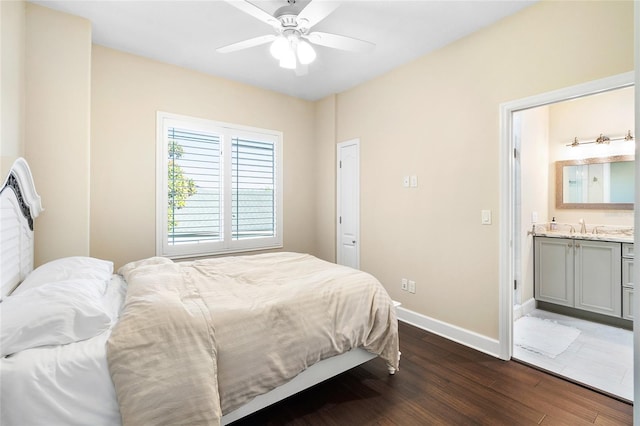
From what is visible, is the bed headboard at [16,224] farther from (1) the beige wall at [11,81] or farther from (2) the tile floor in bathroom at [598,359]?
(2) the tile floor in bathroom at [598,359]

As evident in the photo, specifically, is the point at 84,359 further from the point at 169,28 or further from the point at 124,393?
the point at 169,28

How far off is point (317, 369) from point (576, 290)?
3.31 meters

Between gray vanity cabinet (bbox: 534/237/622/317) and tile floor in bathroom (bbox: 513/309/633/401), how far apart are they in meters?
0.30

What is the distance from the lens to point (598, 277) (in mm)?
3254

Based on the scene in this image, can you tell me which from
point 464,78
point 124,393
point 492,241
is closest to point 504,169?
point 492,241

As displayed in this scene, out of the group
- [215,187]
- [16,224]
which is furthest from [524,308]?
[16,224]

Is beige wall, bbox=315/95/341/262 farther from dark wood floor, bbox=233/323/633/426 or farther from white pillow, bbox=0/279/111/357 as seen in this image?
white pillow, bbox=0/279/111/357

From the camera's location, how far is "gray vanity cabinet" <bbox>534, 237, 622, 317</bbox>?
3.16 meters

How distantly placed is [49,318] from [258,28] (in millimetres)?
2589

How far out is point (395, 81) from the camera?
3434 millimetres

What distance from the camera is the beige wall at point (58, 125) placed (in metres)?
2.33

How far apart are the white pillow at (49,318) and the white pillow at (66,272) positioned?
0.33 m

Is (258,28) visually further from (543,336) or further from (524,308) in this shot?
(524,308)

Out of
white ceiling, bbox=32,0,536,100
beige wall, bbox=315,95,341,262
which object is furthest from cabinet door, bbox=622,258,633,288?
beige wall, bbox=315,95,341,262
